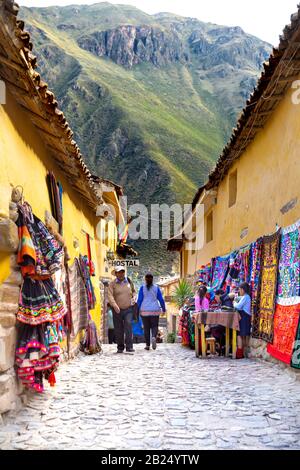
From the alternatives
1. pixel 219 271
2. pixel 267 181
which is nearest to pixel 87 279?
pixel 219 271

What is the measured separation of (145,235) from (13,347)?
51146 millimetres

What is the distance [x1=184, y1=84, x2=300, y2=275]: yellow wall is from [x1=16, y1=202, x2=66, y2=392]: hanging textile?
390 centimetres

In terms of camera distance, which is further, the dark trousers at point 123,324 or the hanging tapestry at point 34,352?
the dark trousers at point 123,324

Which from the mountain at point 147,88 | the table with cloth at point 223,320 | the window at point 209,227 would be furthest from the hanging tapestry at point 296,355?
the mountain at point 147,88

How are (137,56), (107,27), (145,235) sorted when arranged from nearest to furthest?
(145,235) → (137,56) → (107,27)

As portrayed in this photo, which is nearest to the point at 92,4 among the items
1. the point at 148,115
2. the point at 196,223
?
the point at 148,115

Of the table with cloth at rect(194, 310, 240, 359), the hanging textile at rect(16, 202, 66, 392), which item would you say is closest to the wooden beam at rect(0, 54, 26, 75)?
the hanging textile at rect(16, 202, 66, 392)

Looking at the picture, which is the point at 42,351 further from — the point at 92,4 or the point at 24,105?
the point at 92,4

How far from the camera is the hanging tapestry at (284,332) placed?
713 cm

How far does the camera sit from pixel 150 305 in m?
11.8

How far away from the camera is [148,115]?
3285 inches

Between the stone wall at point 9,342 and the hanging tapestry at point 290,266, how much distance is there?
392 centimetres

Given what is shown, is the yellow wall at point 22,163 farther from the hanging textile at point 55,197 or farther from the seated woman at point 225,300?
the seated woman at point 225,300
